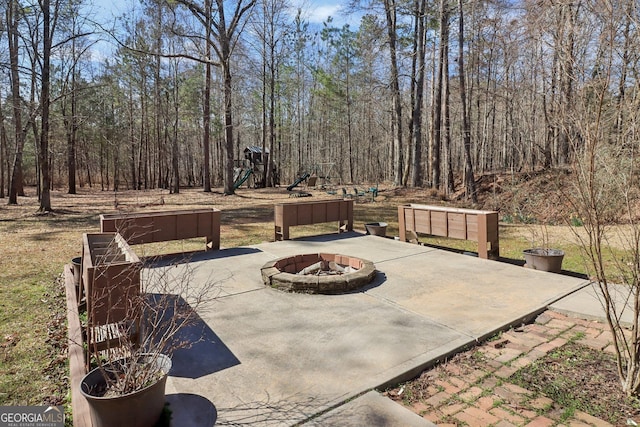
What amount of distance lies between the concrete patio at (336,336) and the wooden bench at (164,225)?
104 centimetres

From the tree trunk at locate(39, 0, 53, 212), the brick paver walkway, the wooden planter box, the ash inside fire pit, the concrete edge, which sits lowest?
the brick paver walkway

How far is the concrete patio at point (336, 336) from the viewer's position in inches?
93.2

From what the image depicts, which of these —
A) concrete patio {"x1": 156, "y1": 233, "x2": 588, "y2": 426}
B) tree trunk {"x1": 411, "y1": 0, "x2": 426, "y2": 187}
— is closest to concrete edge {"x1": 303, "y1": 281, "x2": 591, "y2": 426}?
concrete patio {"x1": 156, "y1": 233, "x2": 588, "y2": 426}

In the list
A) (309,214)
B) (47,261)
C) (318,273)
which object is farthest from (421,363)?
(47,261)

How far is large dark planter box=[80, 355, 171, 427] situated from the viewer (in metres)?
1.93

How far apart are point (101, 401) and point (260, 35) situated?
26778mm

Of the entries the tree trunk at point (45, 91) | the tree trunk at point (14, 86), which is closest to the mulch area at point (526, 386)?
the tree trunk at point (45, 91)

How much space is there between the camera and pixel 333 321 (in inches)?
147

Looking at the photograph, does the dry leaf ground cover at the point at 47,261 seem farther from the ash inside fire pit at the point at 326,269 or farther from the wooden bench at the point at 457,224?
the ash inside fire pit at the point at 326,269

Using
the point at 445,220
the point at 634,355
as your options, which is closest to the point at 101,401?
the point at 634,355

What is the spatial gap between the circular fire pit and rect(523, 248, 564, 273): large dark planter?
264 centimetres

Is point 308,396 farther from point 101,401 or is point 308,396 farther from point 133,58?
point 133,58

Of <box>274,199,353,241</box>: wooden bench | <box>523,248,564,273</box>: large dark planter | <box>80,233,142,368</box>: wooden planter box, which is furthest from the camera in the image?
<box>274,199,353,241</box>: wooden bench

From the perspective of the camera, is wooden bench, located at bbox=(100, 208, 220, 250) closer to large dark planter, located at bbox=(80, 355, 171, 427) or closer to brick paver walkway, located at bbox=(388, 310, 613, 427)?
large dark planter, located at bbox=(80, 355, 171, 427)
